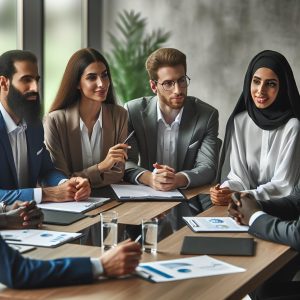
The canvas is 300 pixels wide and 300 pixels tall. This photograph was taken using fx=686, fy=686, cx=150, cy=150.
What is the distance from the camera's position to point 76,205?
10.9 feet

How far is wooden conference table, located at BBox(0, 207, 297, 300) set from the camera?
2.16 m

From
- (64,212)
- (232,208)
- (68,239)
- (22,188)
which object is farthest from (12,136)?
(232,208)

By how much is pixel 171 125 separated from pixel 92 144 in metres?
0.52

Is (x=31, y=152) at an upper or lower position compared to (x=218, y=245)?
upper

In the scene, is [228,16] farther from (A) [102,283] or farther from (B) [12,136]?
(A) [102,283]

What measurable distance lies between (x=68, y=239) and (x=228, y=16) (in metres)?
4.11

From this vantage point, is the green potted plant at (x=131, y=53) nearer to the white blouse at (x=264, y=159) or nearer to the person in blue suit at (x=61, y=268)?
the white blouse at (x=264, y=159)

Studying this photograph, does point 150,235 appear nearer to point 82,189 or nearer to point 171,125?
point 82,189

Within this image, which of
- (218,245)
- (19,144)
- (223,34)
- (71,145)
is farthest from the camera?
(223,34)

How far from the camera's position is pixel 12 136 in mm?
3512

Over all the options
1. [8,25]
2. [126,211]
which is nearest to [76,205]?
[126,211]

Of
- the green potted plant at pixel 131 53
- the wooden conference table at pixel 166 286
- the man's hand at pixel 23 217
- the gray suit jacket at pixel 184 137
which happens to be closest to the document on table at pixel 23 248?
the wooden conference table at pixel 166 286

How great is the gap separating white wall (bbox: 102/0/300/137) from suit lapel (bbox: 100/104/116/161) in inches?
104

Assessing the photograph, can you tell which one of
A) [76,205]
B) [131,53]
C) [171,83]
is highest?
[131,53]
